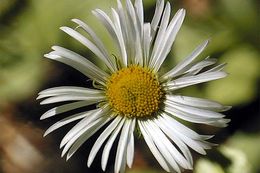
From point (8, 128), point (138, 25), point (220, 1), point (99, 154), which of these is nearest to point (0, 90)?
point (8, 128)

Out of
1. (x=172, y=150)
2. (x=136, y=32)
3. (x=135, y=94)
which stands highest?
(x=136, y=32)

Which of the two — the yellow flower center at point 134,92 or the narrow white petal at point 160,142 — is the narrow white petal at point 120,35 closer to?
the yellow flower center at point 134,92

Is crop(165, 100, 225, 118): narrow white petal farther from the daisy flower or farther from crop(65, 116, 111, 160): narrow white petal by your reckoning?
crop(65, 116, 111, 160): narrow white petal

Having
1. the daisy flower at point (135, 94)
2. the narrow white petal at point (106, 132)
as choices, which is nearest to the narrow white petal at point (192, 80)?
the daisy flower at point (135, 94)

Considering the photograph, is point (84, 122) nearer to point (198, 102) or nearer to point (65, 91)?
Answer: point (65, 91)

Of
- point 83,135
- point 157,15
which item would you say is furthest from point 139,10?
point 83,135
